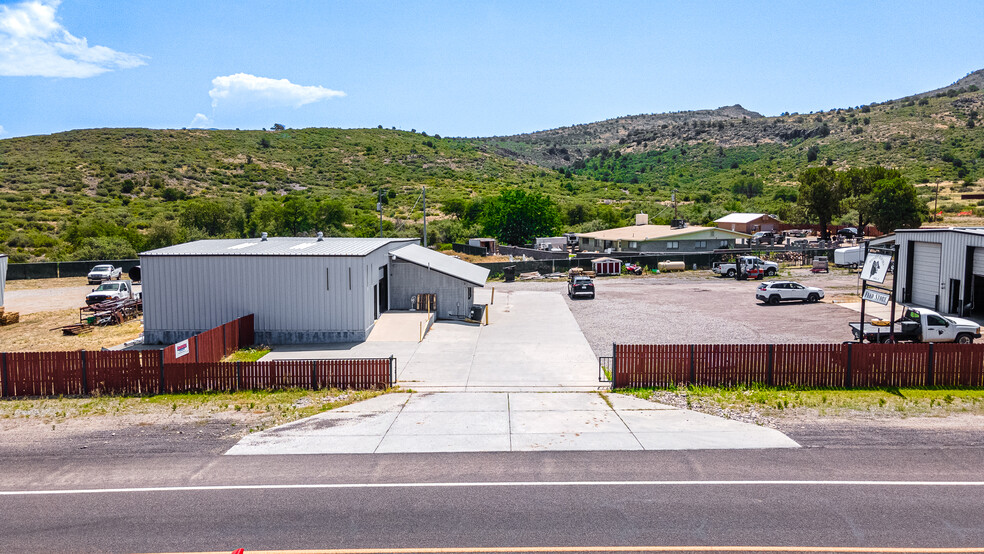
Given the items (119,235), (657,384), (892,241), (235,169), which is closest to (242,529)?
(657,384)

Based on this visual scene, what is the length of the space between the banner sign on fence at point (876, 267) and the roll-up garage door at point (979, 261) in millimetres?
14617

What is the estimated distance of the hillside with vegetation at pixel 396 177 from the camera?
7600cm

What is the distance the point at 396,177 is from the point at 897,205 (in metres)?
85.7

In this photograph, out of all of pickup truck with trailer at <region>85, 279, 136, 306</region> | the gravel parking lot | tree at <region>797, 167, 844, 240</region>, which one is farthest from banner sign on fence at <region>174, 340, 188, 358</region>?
tree at <region>797, 167, 844, 240</region>

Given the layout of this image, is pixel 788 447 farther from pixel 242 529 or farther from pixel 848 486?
pixel 242 529

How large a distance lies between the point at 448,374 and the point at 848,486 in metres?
13.1

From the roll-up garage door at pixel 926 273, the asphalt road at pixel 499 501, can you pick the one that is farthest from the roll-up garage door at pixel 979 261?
the asphalt road at pixel 499 501

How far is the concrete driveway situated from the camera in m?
20.8

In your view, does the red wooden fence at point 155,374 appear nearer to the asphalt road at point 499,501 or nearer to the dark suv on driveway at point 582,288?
the asphalt road at point 499,501

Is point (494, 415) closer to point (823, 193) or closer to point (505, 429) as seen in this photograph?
point (505, 429)

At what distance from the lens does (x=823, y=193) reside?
85.2 metres

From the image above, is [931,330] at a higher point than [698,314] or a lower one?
higher

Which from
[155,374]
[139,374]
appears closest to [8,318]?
[139,374]

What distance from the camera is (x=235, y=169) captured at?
115062 millimetres
